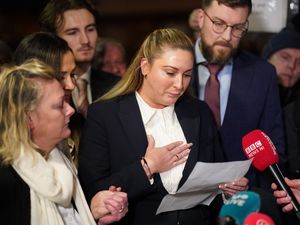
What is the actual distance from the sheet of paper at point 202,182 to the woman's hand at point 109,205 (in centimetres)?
17

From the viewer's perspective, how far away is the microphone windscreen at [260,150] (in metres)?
1.90

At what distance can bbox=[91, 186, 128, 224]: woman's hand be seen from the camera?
1881 mm

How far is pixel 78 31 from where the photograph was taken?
2.69 meters

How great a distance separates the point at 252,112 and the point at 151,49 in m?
0.62

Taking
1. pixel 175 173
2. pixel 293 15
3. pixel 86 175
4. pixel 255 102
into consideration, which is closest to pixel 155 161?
pixel 175 173

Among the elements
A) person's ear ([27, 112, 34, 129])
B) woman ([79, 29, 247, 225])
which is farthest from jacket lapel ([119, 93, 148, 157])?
person's ear ([27, 112, 34, 129])

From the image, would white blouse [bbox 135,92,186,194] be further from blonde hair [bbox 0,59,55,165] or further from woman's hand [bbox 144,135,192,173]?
blonde hair [bbox 0,59,55,165]

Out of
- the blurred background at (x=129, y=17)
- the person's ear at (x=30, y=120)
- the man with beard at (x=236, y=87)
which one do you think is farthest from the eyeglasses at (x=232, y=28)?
the blurred background at (x=129, y=17)

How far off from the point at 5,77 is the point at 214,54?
104cm

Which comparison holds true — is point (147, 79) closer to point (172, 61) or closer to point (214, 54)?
point (172, 61)

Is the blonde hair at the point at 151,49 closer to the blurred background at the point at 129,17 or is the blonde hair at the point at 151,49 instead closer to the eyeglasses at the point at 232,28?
the eyeglasses at the point at 232,28

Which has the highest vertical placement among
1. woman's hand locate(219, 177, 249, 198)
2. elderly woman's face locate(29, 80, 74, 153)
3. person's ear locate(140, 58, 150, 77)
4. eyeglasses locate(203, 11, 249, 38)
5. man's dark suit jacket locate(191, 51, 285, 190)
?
eyeglasses locate(203, 11, 249, 38)

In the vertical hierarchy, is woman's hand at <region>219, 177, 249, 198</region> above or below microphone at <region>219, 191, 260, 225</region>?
below

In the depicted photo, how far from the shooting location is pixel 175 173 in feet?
6.69
